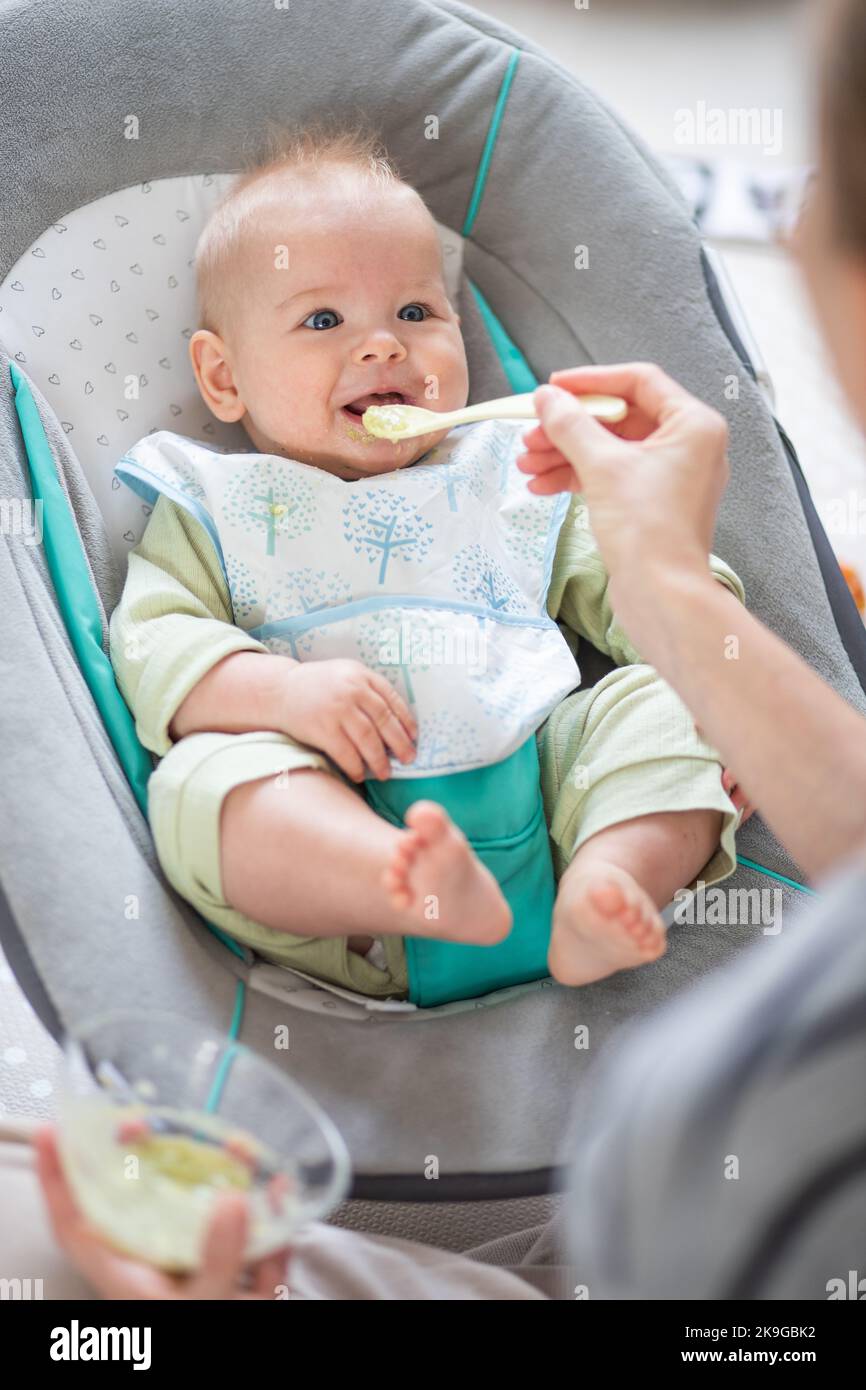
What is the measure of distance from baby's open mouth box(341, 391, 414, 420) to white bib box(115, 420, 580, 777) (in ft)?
0.21

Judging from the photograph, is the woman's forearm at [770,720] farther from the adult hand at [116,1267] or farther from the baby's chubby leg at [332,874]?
the adult hand at [116,1267]

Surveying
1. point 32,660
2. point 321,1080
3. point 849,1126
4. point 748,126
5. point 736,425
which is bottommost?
point 321,1080

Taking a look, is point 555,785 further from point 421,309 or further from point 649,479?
point 421,309

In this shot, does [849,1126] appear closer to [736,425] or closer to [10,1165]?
[10,1165]

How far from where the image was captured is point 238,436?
138cm

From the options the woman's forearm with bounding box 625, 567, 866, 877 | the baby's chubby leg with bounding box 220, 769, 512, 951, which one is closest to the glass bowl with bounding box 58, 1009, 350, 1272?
the baby's chubby leg with bounding box 220, 769, 512, 951

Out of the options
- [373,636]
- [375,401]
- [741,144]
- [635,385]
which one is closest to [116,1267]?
[373,636]

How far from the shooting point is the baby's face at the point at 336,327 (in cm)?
122

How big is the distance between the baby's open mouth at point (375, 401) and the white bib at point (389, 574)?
0.21 feet

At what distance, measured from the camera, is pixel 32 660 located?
40.6 inches

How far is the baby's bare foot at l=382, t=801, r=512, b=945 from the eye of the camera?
858 mm

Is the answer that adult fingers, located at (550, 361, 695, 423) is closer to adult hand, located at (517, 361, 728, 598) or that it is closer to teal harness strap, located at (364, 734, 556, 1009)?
adult hand, located at (517, 361, 728, 598)
